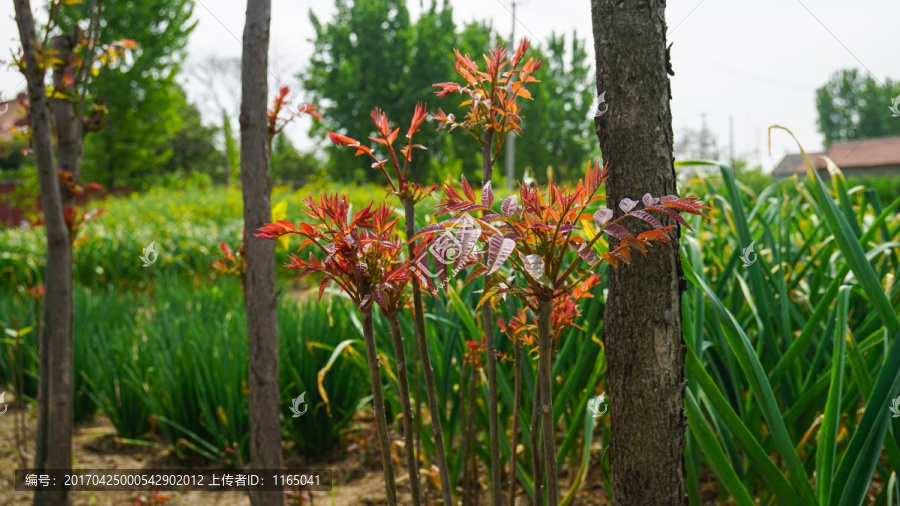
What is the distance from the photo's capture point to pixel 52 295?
178cm

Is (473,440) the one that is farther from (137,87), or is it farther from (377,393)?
(137,87)

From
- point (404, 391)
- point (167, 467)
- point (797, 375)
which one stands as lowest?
point (167, 467)

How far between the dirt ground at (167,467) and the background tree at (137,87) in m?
7.41

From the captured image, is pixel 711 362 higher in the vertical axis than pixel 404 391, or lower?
lower

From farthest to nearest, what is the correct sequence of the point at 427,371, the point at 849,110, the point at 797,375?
the point at 849,110 → the point at 797,375 → the point at 427,371

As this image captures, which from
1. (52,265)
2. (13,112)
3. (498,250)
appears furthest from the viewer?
(13,112)

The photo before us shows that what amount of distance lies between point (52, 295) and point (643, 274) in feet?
5.50

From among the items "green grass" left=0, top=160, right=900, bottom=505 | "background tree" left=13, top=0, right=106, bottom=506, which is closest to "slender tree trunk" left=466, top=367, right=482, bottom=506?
"green grass" left=0, top=160, right=900, bottom=505

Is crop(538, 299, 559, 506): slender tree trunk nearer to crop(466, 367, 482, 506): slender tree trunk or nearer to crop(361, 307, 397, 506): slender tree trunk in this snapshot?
crop(361, 307, 397, 506): slender tree trunk

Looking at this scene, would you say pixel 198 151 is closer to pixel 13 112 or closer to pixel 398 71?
pixel 398 71

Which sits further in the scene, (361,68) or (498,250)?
(361,68)

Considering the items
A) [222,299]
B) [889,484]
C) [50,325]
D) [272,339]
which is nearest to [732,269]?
[889,484]

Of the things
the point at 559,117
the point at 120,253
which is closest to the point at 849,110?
the point at 559,117

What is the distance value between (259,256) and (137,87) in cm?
1478
